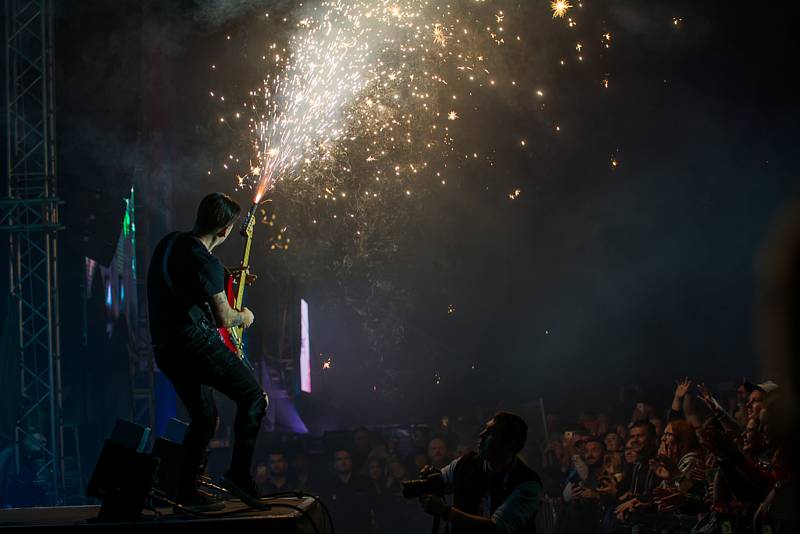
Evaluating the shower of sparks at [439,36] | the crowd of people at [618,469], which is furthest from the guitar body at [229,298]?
the shower of sparks at [439,36]

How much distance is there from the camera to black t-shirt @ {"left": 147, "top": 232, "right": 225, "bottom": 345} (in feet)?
13.4

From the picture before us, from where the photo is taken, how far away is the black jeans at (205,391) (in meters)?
4.12

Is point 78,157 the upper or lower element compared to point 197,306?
upper

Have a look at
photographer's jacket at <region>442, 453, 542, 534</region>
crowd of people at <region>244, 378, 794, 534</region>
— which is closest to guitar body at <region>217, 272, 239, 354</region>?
photographer's jacket at <region>442, 453, 542, 534</region>

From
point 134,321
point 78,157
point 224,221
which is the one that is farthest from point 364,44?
point 224,221

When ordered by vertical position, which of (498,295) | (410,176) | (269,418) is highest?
(410,176)

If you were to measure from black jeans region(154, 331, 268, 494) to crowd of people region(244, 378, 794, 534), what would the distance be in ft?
9.86

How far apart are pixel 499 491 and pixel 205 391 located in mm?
1792

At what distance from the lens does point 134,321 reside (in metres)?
13.2

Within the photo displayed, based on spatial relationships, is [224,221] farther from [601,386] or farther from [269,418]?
[269,418]

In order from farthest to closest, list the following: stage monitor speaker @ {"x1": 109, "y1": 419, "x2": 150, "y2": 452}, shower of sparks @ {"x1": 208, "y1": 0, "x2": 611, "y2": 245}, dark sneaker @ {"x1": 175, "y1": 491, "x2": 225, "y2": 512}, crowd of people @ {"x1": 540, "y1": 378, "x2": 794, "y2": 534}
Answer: shower of sparks @ {"x1": 208, "y1": 0, "x2": 611, "y2": 245}, crowd of people @ {"x1": 540, "y1": 378, "x2": 794, "y2": 534}, stage monitor speaker @ {"x1": 109, "y1": 419, "x2": 150, "y2": 452}, dark sneaker @ {"x1": 175, "y1": 491, "x2": 225, "y2": 512}

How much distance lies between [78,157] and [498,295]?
39.8ft

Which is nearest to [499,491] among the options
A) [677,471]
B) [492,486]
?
[492,486]

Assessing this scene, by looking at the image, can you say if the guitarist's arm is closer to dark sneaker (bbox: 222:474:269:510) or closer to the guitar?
the guitar
